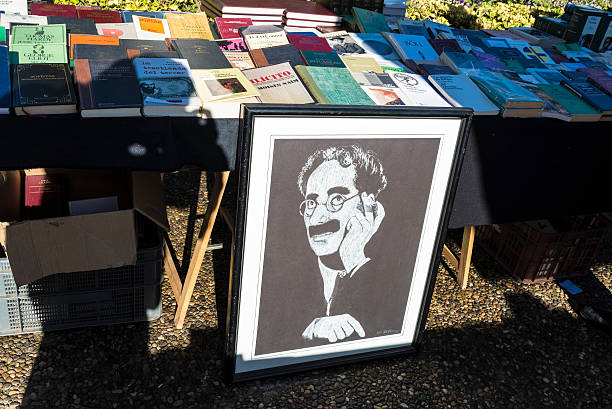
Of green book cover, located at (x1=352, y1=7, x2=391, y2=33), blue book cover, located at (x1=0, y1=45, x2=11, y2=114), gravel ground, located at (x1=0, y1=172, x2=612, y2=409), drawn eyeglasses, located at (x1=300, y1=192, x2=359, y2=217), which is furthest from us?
green book cover, located at (x1=352, y1=7, x2=391, y2=33)

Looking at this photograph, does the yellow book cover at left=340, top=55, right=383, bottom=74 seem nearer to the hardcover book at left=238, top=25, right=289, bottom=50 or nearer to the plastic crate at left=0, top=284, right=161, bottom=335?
the hardcover book at left=238, top=25, right=289, bottom=50

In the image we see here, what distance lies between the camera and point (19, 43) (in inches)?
74.2

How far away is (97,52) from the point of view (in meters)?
1.92

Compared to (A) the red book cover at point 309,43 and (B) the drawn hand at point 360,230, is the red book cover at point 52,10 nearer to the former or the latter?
(A) the red book cover at point 309,43

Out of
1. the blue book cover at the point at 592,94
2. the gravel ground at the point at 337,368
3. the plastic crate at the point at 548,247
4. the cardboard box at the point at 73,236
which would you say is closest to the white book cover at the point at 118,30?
the cardboard box at the point at 73,236

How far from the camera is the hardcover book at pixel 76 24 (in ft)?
7.06

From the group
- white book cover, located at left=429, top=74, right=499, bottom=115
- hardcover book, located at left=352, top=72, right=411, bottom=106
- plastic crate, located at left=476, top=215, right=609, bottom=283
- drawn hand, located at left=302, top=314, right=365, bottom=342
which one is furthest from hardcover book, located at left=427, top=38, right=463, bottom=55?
drawn hand, located at left=302, top=314, right=365, bottom=342

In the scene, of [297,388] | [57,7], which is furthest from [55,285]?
[57,7]

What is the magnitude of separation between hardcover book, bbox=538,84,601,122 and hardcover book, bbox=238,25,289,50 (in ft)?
4.37

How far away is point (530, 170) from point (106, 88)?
1880 mm

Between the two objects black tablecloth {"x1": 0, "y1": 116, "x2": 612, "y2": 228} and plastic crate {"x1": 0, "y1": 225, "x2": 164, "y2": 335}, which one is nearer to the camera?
black tablecloth {"x1": 0, "y1": 116, "x2": 612, "y2": 228}

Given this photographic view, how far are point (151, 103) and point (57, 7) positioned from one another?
125cm

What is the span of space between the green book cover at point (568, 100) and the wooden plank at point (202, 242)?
1606 millimetres

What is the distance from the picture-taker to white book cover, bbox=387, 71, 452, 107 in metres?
2.06
